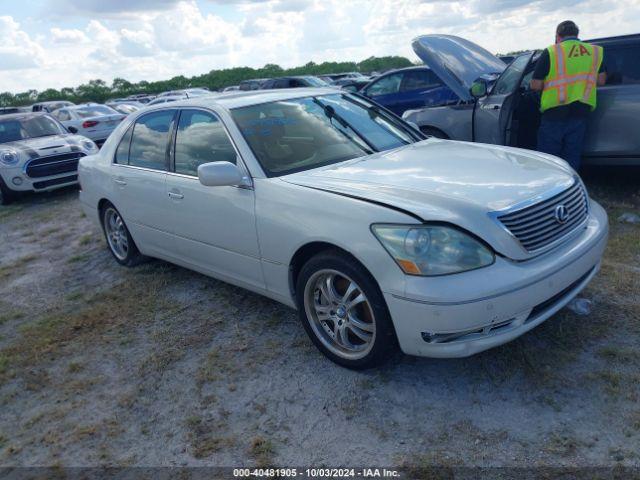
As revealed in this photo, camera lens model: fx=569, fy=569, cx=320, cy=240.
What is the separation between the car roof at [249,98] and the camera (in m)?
4.26

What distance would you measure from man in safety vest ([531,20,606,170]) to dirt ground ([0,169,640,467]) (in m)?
1.45

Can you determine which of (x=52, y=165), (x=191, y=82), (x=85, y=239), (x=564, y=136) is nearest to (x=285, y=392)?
(x=564, y=136)

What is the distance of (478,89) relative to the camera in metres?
6.07

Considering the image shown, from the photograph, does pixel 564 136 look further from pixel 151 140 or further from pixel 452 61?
pixel 151 140

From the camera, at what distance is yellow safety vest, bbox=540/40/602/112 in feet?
18.2

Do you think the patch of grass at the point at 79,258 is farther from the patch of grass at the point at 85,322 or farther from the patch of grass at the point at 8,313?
the patch of grass at the point at 85,322

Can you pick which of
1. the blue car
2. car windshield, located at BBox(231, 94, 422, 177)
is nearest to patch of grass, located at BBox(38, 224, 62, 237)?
car windshield, located at BBox(231, 94, 422, 177)

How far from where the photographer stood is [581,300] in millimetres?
3857

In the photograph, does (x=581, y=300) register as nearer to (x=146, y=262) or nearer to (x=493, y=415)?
(x=493, y=415)

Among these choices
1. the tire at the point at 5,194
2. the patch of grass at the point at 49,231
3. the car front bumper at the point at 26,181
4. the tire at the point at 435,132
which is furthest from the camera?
the tire at the point at 5,194

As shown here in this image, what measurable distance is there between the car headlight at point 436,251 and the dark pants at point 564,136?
347cm

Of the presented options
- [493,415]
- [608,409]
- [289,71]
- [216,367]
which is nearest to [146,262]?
[216,367]

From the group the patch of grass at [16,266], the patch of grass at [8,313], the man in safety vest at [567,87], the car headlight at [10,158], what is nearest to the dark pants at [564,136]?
the man in safety vest at [567,87]

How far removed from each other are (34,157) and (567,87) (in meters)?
8.36
